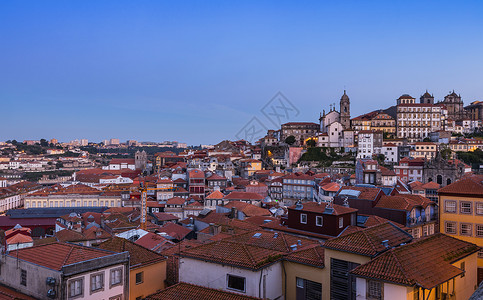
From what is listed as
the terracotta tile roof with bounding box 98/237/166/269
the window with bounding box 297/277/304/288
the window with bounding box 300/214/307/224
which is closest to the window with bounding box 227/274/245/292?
the window with bounding box 297/277/304/288

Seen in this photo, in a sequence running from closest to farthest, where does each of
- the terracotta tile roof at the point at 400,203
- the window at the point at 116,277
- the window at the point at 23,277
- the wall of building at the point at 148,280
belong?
the window at the point at 23,277
the window at the point at 116,277
the wall of building at the point at 148,280
the terracotta tile roof at the point at 400,203

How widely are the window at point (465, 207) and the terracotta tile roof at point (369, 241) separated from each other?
6403 mm

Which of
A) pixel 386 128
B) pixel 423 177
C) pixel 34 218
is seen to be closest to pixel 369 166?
pixel 423 177

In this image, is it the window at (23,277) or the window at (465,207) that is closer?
the window at (23,277)

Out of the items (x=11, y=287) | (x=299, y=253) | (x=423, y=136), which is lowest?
(x=11, y=287)

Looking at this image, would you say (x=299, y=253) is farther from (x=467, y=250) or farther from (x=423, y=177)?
(x=423, y=177)

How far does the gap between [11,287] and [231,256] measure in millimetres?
6982

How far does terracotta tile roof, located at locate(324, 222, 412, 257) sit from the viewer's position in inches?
439

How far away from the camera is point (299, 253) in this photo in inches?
496

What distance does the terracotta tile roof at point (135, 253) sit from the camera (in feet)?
45.9

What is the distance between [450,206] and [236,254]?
1110 cm

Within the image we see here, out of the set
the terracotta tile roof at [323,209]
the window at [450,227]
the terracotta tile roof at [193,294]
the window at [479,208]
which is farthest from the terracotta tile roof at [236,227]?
the window at [479,208]

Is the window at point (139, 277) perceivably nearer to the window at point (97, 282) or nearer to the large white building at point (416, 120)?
the window at point (97, 282)

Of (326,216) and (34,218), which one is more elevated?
(326,216)
